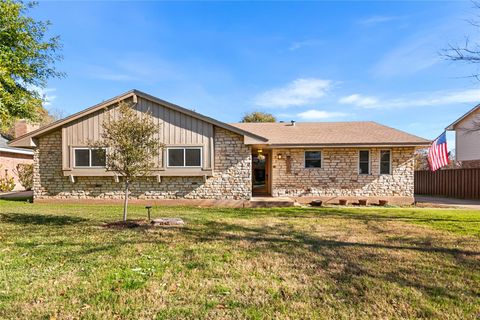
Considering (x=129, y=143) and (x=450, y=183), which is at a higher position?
(x=129, y=143)

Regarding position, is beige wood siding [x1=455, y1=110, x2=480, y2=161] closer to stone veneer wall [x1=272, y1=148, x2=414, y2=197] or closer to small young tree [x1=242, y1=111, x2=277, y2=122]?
stone veneer wall [x1=272, y1=148, x2=414, y2=197]

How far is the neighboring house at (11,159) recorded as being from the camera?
20766 mm

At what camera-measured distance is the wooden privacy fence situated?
56.0 feet

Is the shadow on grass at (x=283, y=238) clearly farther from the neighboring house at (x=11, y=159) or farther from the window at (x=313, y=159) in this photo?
the neighboring house at (x=11, y=159)

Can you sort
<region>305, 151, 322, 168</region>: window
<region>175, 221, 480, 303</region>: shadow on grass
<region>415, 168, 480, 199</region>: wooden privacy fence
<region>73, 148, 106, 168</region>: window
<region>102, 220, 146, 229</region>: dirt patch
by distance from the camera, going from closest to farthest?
1. <region>175, 221, 480, 303</region>: shadow on grass
2. <region>102, 220, 146, 229</region>: dirt patch
3. <region>73, 148, 106, 168</region>: window
4. <region>305, 151, 322, 168</region>: window
5. <region>415, 168, 480, 199</region>: wooden privacy fence

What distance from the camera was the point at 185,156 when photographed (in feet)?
42.7

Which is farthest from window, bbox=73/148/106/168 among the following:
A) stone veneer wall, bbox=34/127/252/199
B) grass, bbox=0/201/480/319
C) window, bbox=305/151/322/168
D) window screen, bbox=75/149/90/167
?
window, bbox=305/151/322/168

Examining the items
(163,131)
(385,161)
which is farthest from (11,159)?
(385,161)

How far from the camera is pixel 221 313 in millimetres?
3152

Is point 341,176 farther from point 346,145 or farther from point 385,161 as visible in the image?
point 385,161

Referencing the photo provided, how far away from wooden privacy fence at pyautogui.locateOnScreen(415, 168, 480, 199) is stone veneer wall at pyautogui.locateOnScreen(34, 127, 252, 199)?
13663 mm

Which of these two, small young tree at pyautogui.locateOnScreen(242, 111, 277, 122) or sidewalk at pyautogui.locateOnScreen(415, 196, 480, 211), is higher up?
small young tree at pyautogui.locateOnScreen(242, 111, 277, 122)

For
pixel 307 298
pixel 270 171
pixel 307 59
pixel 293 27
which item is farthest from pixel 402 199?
pixel 307 298

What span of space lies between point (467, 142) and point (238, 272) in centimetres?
2446
